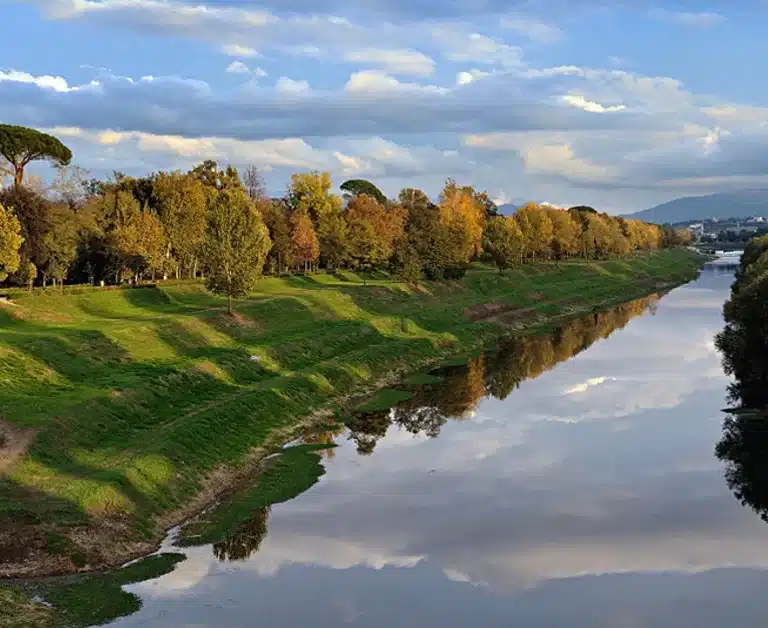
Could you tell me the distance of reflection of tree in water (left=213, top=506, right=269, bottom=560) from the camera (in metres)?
29.8

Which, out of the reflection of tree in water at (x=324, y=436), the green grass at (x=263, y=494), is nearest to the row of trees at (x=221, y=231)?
the reflection of tree in water at (x=324, y=436)

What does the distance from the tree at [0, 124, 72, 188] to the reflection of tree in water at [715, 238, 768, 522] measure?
67.0 m

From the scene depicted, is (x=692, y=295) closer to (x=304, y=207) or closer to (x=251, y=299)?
(x=304, y=207)

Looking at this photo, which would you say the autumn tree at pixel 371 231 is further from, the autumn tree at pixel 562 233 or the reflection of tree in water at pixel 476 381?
the autumn tree at pixel 562 233

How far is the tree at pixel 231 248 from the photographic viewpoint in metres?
72.2

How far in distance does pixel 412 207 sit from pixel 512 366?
67.2 m

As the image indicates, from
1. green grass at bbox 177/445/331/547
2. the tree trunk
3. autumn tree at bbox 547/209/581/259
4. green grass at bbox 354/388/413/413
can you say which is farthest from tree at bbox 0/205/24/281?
autumn tree at bbox 547/209/581/259

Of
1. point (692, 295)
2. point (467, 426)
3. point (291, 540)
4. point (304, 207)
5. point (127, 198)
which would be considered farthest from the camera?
point (692, 295)

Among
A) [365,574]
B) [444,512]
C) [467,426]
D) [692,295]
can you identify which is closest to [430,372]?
[467,426]

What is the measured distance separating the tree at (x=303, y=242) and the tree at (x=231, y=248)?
1371 inches

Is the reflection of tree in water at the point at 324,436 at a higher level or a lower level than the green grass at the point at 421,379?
lower

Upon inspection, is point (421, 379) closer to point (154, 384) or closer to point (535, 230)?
point (154, 384)

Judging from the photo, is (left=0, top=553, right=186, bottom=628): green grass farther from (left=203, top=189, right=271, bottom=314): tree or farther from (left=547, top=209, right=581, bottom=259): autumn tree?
(left=547, top=209, right=581, bottom=259): autumn tree

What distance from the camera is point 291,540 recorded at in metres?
31.4
